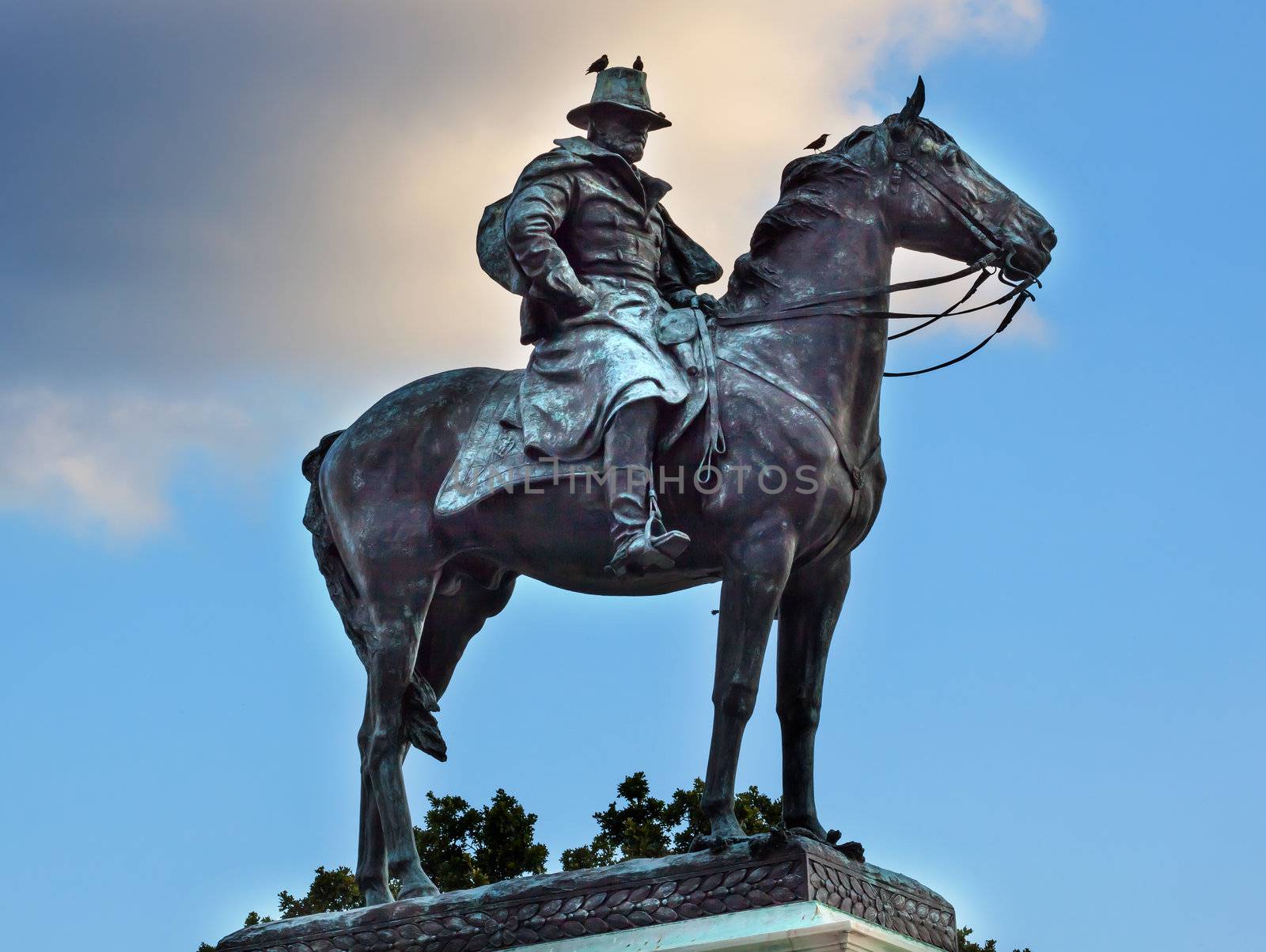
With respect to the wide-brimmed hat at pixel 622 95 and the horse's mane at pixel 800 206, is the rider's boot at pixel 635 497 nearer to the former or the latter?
the horse's mane at pixel 800 206

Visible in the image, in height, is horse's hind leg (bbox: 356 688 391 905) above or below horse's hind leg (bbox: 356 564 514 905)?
below

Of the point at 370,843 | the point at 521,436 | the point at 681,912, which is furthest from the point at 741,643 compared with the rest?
the point at 370,843

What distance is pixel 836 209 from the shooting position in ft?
38.7

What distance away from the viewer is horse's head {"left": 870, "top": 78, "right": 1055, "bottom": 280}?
1173cm

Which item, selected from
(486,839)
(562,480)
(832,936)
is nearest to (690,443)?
(562,480)

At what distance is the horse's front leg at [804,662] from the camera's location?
11594mm

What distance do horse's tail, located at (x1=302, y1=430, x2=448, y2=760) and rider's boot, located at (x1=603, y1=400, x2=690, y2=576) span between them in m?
1.50

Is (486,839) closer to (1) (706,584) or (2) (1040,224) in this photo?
(1) (706,584)

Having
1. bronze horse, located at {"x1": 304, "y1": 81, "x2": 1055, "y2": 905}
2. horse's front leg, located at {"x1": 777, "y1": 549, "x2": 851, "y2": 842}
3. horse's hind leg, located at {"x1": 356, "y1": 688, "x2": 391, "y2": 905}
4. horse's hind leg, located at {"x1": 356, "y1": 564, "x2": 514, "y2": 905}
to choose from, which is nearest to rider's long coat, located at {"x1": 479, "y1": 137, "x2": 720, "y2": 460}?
bronze horse, located at {"x1": 304, "y1": 81, "x2": 1055, "y2": 905}

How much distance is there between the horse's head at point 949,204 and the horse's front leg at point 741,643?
1.83m

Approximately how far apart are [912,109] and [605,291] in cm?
183

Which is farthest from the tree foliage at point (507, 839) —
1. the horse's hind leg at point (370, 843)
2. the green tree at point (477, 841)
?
the horse's hind leg at point (370, 843)

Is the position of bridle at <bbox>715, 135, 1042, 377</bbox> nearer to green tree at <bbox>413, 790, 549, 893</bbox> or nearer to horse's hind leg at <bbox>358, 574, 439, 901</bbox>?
horse's hind leg at <bbox>358, 574, 439, 901</bbox>

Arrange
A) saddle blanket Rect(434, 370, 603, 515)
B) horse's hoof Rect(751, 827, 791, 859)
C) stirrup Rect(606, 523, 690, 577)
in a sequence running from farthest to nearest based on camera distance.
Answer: saddle blanket Rect(434, 370, 603, 515) → stirrup Rect(606, 523, 690, 577) → horse's hoof Rect(751, 827, 791, 859)
